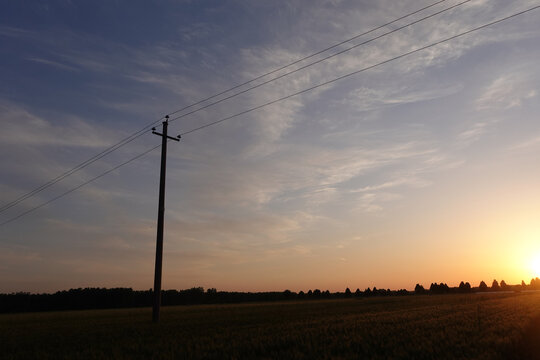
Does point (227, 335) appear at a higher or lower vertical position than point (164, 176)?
lower

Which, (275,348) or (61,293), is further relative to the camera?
(61,293)

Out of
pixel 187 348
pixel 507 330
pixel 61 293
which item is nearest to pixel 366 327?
pixel 507 330

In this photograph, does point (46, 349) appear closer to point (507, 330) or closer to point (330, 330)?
point (330, 330)

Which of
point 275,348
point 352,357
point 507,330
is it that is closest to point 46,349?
point 275,348

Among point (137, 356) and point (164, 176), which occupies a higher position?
point (164, 176)

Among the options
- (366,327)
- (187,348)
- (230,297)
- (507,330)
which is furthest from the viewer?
(230,297)

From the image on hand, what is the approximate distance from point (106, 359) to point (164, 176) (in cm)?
1602

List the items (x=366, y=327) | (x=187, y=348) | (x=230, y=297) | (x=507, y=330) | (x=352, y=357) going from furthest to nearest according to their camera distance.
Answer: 1. (x=230, y=297)
2. (x=366, y=327)
3. (x=507, y=330)
4. (x=187, y=348)
5. (x=352, y=357)

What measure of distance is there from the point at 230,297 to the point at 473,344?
175m

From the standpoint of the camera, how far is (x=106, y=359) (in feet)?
50.1

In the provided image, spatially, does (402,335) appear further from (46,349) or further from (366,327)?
(46,349)

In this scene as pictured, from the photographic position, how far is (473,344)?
58.4ft

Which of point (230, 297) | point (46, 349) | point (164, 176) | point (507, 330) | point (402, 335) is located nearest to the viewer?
point (46, 349)

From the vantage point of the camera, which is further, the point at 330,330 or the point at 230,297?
the point at 230,297
